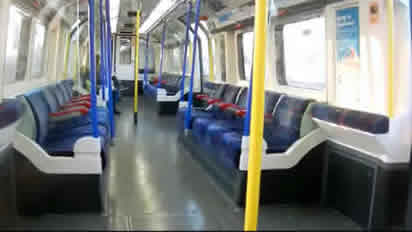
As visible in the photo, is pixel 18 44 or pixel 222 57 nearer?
pixel 18 44

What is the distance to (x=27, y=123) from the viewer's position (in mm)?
4000

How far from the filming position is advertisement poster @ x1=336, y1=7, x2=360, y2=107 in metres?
3.69

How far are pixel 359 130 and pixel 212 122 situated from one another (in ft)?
8.69

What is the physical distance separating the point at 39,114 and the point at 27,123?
577mm

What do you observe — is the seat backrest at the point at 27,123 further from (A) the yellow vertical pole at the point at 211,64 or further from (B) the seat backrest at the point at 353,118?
(A) the yellow vertical pole at the point at 211,64

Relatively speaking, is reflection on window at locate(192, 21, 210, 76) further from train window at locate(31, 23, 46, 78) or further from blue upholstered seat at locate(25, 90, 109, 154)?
blue upholstered seat at locate(25, 90, 109, 154)

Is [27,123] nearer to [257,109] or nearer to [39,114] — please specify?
[39,114]

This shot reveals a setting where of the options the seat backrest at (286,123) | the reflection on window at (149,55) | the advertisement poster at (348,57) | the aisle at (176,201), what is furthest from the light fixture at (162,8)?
the reflection on window at (149,55)

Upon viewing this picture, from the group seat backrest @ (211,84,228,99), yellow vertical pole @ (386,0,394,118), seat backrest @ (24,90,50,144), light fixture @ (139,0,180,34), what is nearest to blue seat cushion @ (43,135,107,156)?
seat backrest @ (24,90,50,144)

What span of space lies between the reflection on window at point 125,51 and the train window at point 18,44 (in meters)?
15.2

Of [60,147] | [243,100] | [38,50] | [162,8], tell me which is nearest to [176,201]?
[60,147]

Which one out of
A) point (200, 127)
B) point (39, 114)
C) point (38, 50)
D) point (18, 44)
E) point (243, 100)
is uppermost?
point (38, 50)

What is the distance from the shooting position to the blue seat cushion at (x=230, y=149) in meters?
3.95

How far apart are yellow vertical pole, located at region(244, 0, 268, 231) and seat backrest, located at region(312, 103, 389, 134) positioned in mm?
1273
